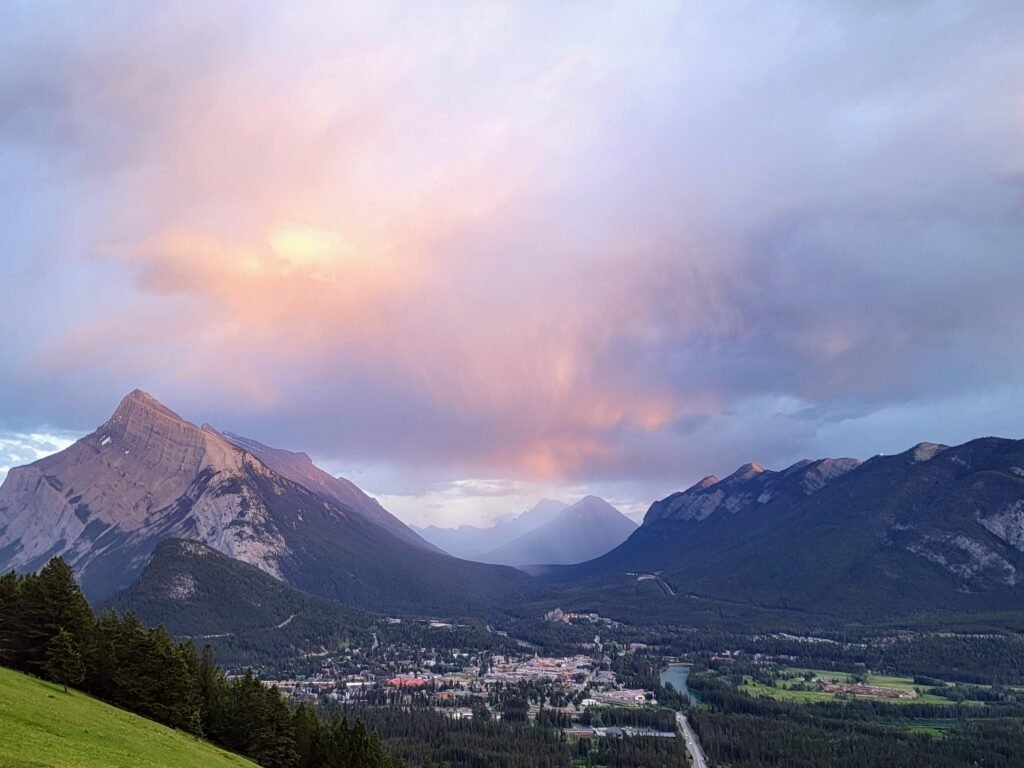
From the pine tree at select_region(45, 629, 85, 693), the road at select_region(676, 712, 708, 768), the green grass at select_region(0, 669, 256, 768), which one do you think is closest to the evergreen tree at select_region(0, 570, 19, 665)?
the pine tree at select_region(45, 629, 85, 693)

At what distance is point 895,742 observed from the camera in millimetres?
164250

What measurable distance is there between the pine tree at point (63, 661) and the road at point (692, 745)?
128923 millimetres

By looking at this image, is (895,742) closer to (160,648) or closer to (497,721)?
(497,721)

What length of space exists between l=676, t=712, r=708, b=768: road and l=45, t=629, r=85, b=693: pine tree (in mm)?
128923

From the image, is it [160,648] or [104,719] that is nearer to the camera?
[104,719]

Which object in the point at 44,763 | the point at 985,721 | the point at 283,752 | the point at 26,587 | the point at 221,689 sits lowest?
the point at 985,721

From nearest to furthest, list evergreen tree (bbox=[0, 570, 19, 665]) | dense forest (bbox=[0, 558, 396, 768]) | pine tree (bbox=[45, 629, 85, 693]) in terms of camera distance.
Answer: pine tree (bbox=[45, 629, 85, 693])
evergreen tree (bbox=[0, 570, 19, 665])
dense forest (bbox=[0, 558, 396, 768])

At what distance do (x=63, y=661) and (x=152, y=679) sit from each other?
9.11 metres

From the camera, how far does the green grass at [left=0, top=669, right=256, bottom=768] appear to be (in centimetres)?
3919

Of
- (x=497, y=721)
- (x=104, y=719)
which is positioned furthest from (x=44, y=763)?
(x=497, y=721)

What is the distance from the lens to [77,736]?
151 feet

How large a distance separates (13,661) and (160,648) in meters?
12.6

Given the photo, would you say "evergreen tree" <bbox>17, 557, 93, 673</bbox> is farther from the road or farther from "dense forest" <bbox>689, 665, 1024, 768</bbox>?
"dense forest" <bbox>689, 665, 1024, 768</bbox>

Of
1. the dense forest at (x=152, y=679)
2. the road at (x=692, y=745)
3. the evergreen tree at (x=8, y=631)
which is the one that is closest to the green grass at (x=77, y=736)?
the dense forest at (x=152, y=679)
